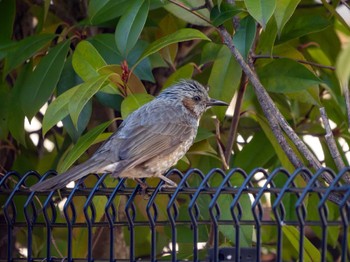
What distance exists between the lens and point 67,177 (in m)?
4.14

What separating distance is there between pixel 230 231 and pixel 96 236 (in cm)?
132

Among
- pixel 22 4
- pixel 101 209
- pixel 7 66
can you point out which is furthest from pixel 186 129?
pixel 22 4

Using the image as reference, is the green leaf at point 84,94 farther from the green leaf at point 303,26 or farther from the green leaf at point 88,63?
the green leaf at point 303,26

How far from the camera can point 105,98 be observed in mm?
5129

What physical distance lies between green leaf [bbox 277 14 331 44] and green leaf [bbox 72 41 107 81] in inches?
41.6

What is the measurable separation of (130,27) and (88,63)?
1.32 feet

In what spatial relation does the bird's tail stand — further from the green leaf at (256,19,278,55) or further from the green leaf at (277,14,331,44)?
the green leaf at (277,14,331,44)

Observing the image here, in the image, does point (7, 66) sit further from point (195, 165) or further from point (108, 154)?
point (195, 165)

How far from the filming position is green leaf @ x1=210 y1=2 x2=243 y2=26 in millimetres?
4508

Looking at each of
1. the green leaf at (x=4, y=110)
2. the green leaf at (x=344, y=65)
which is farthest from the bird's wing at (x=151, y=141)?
the green leaf at (x=344, y=65)

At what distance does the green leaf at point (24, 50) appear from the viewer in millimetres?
5055

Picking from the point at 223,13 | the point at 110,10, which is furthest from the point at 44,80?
the point at 223,13

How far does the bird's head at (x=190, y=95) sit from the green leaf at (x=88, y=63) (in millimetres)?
652

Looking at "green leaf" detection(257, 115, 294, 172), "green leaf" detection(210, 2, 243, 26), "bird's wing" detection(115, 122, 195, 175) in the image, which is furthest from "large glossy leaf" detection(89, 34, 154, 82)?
"green leaf" detection(257, 115, 294, 172)
